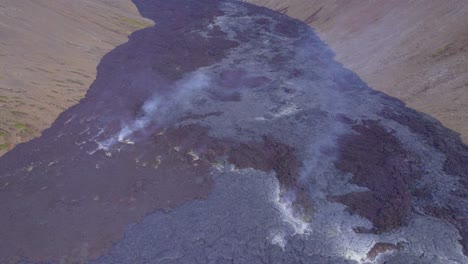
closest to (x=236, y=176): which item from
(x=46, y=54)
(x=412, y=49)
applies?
(x=412, y=49)

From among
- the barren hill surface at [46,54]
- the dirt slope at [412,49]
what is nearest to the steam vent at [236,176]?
the barren hill surface at [46,54]

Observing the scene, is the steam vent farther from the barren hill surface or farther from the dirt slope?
the dirt slope

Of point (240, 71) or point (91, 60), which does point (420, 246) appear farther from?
point (91, 60)

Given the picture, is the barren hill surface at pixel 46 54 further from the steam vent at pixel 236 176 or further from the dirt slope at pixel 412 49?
the dirt slope at pixel 412 49

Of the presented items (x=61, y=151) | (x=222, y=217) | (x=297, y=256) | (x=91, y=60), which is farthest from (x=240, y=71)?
(x=297, y=256)

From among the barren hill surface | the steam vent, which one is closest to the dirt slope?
the steam vent

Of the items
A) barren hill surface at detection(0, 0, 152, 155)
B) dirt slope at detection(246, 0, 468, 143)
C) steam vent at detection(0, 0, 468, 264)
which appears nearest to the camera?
steam vent at detection(0, 0, 468, 264)

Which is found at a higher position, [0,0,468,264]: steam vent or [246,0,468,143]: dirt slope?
[246,0,468,143]: dirt slope
